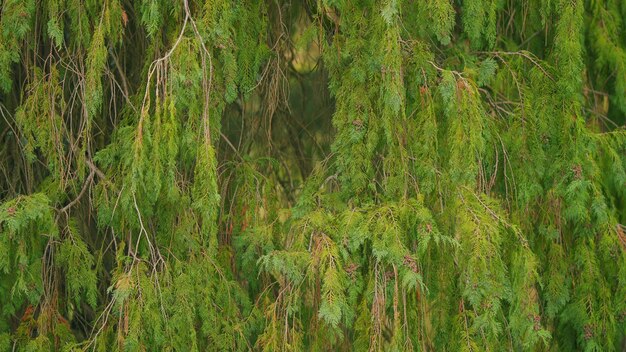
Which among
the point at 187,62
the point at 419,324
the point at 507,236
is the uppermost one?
the point at 187,62

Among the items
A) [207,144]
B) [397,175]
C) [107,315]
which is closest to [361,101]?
[397,175]

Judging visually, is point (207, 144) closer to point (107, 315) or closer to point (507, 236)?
point (107, 315)

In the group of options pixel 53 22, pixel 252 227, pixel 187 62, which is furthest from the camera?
pixel 252 227

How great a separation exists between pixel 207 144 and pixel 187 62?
291 mm

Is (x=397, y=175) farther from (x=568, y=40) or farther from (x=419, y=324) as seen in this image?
(x=568, y=40)

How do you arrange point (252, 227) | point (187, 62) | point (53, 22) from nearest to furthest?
point (187, 62) → point (53, 22) → point (252, 227)

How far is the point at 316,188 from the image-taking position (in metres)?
4.43

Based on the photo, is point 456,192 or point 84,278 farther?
point 84,278

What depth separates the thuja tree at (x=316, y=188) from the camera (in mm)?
4039

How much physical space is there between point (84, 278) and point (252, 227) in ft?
2.25

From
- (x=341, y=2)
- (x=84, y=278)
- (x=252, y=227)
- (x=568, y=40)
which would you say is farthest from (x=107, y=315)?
(x=568, y=40)

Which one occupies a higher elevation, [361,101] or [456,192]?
[361,101]

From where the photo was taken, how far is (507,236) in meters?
4.19

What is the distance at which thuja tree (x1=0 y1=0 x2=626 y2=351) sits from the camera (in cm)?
404
